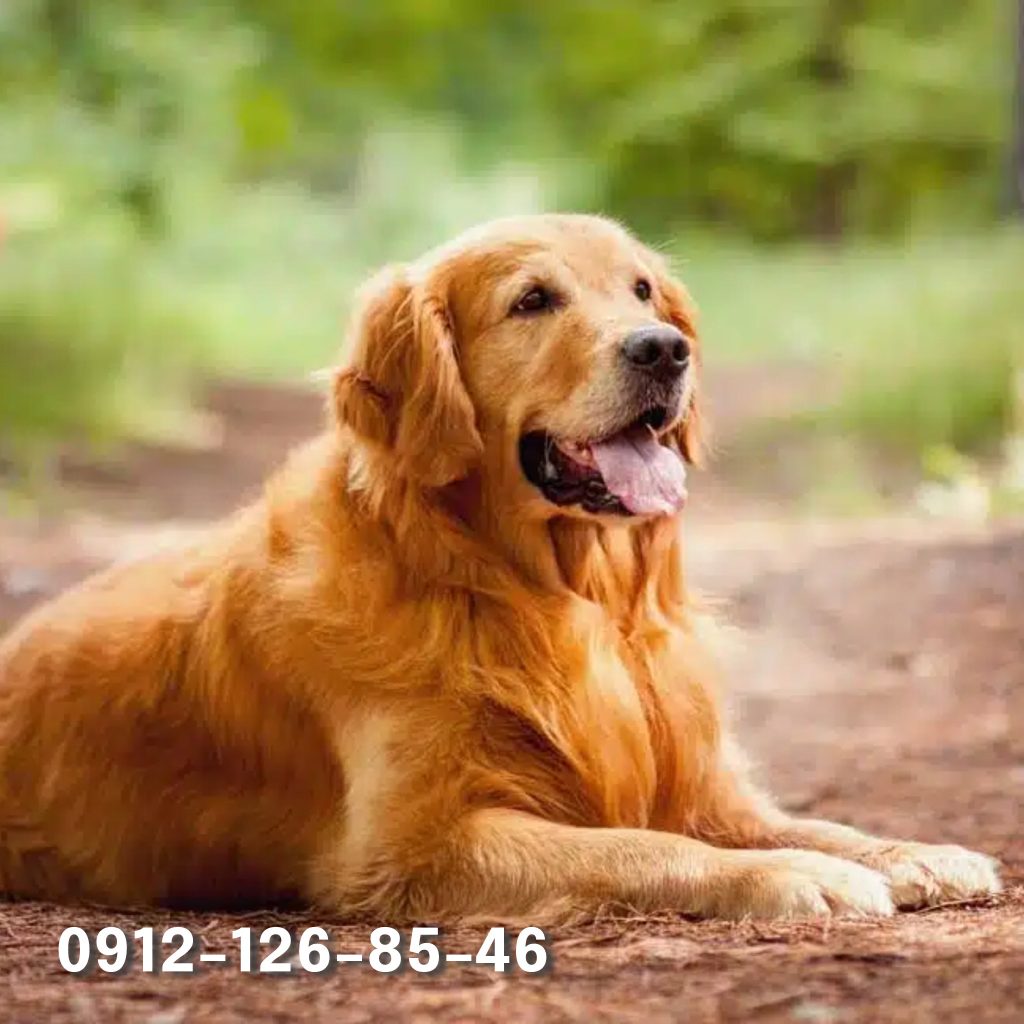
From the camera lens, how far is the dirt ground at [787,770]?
2.80 m

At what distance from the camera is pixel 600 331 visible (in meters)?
3.93

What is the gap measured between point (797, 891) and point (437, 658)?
2.82ft

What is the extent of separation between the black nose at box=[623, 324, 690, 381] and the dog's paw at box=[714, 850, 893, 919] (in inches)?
38.7

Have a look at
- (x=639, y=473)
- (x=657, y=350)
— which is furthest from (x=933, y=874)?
(x=657, y=350)

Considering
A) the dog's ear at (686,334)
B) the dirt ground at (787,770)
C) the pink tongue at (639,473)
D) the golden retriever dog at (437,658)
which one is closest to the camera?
the dirt ground at (787,770)

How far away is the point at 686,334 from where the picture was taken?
14.3ft

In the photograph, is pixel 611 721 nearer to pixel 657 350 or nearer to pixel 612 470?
pixel 612 470

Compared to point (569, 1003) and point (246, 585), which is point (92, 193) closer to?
point (246, 585)

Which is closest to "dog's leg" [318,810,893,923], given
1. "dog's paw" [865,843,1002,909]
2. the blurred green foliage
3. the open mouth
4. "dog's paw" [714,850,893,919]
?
"dog's paw" [714,850,893,919]

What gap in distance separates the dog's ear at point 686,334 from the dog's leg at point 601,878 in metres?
0.97

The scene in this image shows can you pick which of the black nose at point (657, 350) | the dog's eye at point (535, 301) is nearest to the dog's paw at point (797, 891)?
the black nose at point (657, 350)

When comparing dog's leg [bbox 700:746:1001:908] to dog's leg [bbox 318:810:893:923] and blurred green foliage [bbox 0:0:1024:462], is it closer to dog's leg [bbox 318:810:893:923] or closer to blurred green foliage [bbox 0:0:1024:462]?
dog's leg [bbox 318:810:893:923]

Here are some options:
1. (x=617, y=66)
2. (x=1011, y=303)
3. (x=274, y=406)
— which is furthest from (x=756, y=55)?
(x=1011, y=303)

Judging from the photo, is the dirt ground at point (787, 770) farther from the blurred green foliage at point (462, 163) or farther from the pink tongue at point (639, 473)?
the blurred green foliage at point (462, 163)
